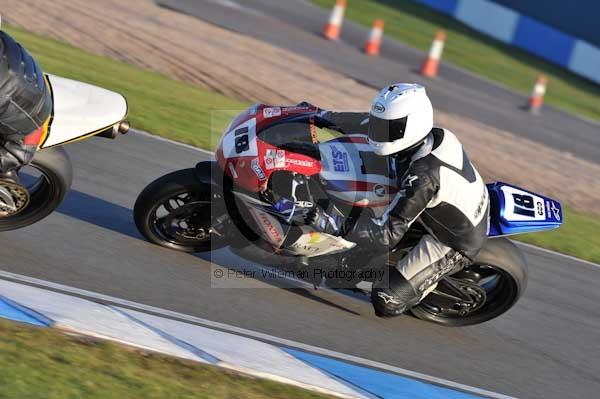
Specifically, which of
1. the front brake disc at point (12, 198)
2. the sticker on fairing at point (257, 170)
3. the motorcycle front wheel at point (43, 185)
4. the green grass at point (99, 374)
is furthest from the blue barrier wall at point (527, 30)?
the green grass at point (99, 374)

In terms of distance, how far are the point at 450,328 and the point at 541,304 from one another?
46.9 inches

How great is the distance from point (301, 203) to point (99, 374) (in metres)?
1.81

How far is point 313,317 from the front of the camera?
6059 mm

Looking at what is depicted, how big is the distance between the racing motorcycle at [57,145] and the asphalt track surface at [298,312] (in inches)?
10.5

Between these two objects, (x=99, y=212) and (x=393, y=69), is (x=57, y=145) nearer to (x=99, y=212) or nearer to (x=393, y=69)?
(x=99, y=212)

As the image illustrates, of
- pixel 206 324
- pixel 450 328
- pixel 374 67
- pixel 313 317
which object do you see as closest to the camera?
pixel 206 324

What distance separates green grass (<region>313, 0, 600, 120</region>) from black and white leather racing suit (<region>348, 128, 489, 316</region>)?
14795 millimetres

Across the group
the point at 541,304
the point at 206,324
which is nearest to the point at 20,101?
the point at 206,324

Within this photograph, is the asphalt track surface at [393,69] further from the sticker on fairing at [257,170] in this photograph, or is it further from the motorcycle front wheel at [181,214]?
the sticker on fairing at [257,170]

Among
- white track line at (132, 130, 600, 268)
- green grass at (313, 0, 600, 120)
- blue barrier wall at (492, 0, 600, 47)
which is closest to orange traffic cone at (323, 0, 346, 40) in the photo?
green grass at (313, 0, 600, 120)

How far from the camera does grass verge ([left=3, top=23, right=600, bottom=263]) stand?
927cm

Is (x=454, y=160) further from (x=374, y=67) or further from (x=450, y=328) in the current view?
(x=374, y=67)

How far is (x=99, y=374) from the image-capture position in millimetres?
4398

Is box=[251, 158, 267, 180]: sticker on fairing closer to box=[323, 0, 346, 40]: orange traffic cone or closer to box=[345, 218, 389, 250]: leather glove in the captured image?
box=[345, 218, 389, 250]: leather glove
